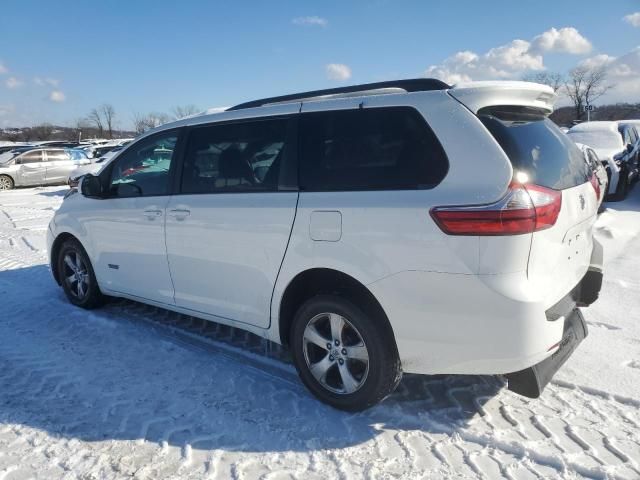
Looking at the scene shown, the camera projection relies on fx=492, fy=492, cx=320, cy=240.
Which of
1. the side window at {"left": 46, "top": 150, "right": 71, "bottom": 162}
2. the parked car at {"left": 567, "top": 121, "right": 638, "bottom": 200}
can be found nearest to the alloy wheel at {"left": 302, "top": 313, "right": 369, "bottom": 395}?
the parked car at {"left": 567, "top": 121, "right": 638, "bottom": 200}

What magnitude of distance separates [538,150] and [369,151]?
36.2 inches

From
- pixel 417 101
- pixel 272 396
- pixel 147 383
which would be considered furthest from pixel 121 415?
pixel 417 101

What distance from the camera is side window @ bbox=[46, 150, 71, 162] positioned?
20.4m

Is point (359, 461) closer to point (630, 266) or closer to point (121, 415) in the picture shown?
point (121, 415)

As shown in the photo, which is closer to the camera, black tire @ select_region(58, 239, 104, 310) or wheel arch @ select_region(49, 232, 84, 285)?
black tire @ select_region(58, 239, 104, 310)

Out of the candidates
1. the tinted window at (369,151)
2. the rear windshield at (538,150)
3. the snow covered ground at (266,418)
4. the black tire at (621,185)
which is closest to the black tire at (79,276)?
the snow covered ground at (266,418)

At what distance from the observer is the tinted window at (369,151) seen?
2629 mm

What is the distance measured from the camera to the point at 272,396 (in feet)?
10.6

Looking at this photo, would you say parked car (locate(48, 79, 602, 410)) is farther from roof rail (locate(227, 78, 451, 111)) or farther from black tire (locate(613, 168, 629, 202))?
black tire (locate(613, 168, 629, 202))

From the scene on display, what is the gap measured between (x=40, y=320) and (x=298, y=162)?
3214 mm

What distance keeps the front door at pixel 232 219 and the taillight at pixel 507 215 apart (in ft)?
3.34

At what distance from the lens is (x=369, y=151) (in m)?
2.83

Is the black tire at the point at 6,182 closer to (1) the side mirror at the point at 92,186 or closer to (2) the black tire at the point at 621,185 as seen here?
(1) the side mirror at the point at 92,186

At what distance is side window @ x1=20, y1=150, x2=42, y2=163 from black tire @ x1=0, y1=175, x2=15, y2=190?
860 mm
